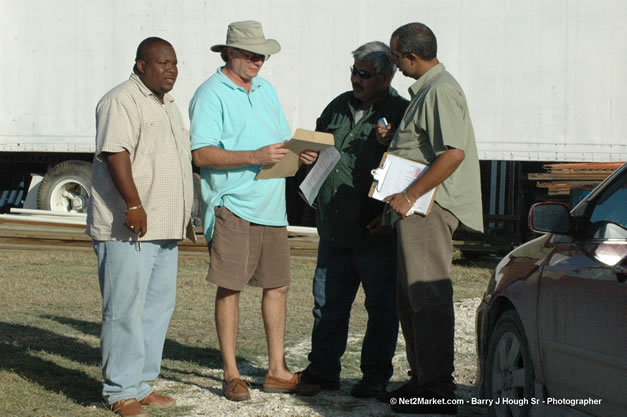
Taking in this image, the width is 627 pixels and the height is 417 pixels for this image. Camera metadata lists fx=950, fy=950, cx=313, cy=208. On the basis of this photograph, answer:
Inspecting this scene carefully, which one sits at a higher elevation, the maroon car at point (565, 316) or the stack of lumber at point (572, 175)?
the stack of lumber at point (572, 175)

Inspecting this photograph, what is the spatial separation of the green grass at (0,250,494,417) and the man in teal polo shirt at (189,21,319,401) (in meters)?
0.63

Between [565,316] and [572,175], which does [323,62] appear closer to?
[572,175]

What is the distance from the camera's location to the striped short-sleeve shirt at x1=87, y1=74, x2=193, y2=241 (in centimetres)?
482

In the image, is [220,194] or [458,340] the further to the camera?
[458,340]

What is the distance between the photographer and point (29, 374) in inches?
230

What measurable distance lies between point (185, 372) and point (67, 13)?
1006 cm

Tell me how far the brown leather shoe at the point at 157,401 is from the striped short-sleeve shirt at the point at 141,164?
0.88 metres

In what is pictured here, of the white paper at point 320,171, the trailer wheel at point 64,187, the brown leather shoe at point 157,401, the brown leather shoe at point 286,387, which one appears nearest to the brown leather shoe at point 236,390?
the brown leather shoe at point 286,387

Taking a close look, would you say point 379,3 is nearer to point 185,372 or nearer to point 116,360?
point 185,372

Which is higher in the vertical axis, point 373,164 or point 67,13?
point 67,13

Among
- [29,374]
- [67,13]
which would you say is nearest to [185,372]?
[29,374]

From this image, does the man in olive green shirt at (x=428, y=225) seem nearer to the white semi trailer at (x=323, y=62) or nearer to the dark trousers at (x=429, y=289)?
the dark trousers at (x=429, y=289)

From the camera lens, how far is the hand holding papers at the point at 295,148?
5.10 metres

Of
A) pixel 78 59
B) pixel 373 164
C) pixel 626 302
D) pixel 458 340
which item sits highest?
pixel 78 59
